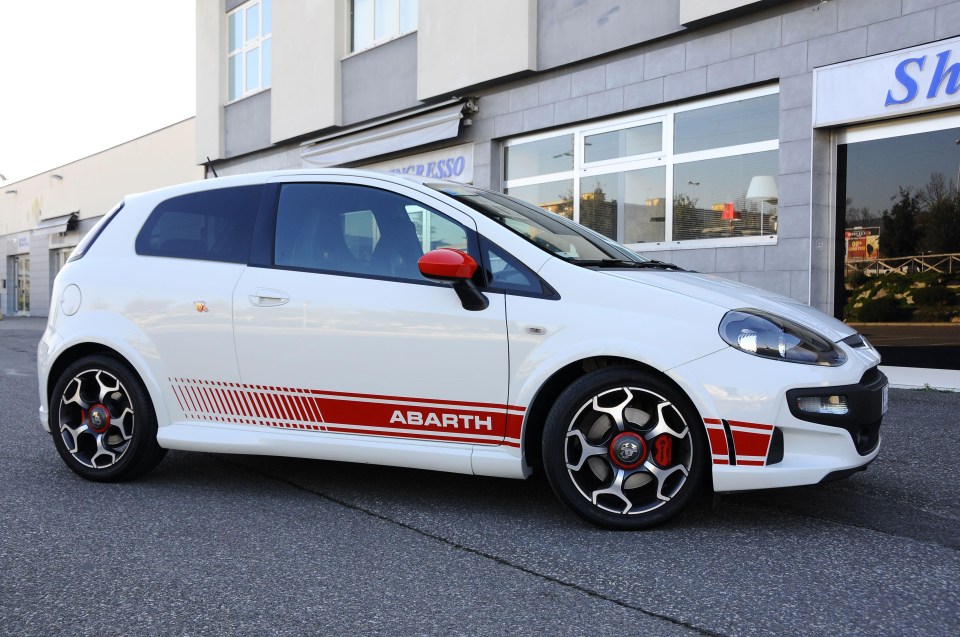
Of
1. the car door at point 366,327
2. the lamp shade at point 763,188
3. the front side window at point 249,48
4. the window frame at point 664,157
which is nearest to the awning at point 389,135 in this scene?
the window frame at point 664,157

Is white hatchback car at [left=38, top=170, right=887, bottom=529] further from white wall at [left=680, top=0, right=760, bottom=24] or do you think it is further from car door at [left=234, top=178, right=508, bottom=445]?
white wall at [left=680, top=0, right=760, bottom=24]

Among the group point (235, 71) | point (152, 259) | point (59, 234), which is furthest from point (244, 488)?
point (59, 234)

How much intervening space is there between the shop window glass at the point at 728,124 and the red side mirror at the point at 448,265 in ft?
23.5

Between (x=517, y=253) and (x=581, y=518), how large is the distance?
1.14 metres

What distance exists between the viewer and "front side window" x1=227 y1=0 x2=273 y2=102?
19188 millimetres

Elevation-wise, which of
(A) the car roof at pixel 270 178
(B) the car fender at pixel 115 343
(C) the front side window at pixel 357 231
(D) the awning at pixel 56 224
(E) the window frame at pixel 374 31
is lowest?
(B) the car fender at pixel 115 343

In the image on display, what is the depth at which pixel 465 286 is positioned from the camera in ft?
12.6

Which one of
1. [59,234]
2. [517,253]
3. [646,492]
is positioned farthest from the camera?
[59,234]

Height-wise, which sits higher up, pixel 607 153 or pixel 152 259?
pixel 607 153

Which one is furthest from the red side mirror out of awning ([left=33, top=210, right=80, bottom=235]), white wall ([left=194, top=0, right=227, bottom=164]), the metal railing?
awning ([left=33, top=210, right=80, bottom=235])

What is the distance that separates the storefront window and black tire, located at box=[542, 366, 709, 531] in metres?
6.34

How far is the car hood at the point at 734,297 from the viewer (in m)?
3.66

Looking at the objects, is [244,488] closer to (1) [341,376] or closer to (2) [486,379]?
(1) [341,376]

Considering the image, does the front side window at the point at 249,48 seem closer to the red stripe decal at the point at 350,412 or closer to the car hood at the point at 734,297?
the red stripe decal at the point at 350,412
